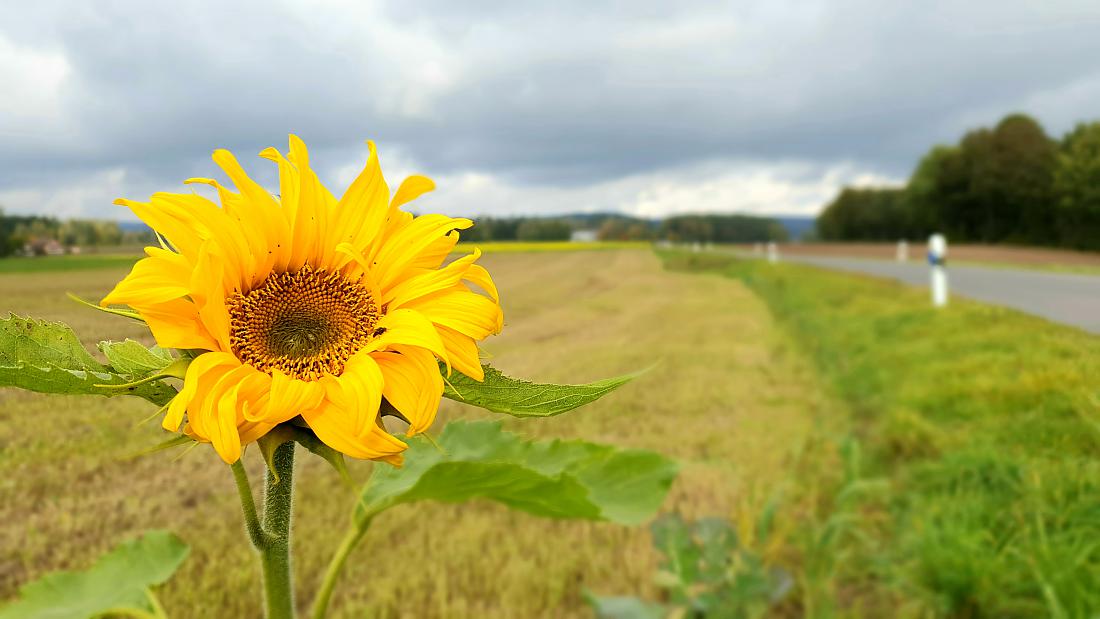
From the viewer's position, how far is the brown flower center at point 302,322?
0.71 meters

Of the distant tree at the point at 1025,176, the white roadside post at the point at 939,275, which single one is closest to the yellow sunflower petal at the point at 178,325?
the white roadside post at the point at 939,275

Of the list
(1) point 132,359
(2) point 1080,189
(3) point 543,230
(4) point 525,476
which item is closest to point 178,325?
(1) point 132,359

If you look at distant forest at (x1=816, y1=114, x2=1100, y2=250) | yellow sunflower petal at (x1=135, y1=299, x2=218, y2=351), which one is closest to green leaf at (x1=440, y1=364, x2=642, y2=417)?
yellow sunflower petal at (x1=135, y1=299, x2=218, y2=351)

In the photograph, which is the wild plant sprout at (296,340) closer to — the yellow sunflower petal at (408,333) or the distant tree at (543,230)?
the yellow sunflower petal at (408,333)

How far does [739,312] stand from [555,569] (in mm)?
11851

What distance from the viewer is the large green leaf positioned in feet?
1.97

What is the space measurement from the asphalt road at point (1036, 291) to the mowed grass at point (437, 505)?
99.2 inches

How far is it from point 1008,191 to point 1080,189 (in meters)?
15.7

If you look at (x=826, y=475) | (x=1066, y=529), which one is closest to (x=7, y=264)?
(x=1066, y=529)

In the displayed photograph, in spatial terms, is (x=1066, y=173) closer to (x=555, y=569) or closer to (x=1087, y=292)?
(x=1087, y=292)

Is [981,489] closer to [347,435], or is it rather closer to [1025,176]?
[347,435]

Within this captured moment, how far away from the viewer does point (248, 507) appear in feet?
2.67

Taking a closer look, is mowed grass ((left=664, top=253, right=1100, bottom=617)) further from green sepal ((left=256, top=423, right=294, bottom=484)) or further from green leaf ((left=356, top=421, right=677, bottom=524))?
green sepal ((left=256, top=423, right=294, bottom=484))

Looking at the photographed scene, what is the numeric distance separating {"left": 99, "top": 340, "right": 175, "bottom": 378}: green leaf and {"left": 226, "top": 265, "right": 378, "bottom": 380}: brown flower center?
73mm
